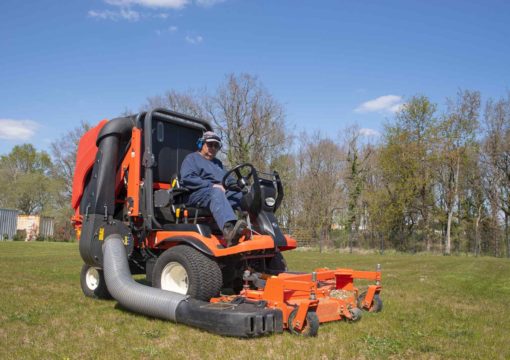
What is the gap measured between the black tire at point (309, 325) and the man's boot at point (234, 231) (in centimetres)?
112

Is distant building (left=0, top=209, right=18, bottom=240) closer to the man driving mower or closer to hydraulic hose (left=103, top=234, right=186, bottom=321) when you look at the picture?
hydraulic hose (left=103, top=234, right=186, bottom=321)

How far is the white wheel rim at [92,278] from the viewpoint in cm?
757

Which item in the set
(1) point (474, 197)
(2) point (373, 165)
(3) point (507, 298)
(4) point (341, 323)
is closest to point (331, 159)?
(2) point (373, 165)

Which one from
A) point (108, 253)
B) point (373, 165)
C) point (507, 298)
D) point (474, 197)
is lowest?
point (507, 298)

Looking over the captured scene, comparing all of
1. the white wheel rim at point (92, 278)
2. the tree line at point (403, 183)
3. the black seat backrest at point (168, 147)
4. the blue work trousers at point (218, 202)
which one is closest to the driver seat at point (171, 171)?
the black seat backrest at point (168, 147)

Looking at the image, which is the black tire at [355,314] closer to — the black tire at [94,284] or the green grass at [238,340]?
the green grass at [238,340]

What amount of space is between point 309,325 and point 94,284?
160 inches

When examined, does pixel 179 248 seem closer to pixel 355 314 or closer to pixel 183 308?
pixel 183 308

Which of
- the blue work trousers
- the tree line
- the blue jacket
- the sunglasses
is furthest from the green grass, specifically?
the tree line

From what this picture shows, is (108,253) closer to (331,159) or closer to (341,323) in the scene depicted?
(341,323)

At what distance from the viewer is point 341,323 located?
→ 5621 mm

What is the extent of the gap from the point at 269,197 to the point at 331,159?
41.7 m

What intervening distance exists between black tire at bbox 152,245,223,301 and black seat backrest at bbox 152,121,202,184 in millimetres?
1607

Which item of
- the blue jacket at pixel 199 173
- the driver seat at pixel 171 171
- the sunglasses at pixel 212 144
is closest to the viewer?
the blue jacket at pixel 199 173
